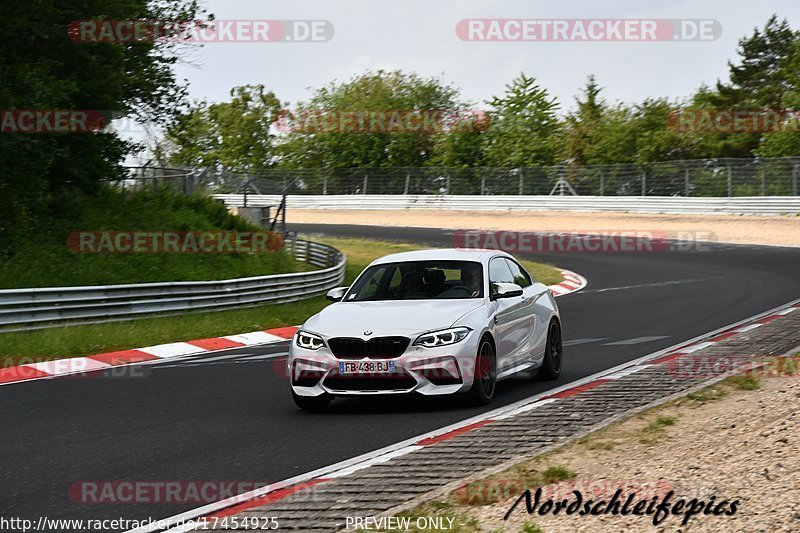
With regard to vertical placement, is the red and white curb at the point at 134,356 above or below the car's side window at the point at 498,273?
below

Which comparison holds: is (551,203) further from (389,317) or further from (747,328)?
(389,317)

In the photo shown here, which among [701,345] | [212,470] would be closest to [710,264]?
[701,345]

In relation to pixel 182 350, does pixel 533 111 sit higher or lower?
higher

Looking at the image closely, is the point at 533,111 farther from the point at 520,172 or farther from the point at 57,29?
the point at 57,29

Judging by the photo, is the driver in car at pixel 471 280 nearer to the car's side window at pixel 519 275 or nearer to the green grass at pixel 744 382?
the car's side window at pixel 519 275

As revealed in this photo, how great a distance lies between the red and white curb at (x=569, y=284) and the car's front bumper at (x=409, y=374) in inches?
641

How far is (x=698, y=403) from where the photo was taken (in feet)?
31.7

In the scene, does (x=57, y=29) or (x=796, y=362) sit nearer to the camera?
(x=796, y=362)

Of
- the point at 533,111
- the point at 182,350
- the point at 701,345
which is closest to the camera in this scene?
the point at 701,345

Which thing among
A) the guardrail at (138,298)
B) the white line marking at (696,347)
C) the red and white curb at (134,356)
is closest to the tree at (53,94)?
the guardrail at (138,298)

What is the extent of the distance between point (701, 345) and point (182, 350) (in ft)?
24.5

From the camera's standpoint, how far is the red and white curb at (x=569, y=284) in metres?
26.7

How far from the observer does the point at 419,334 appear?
32.2 feet

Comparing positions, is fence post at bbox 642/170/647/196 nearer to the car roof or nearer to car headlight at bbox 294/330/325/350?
the car roof
